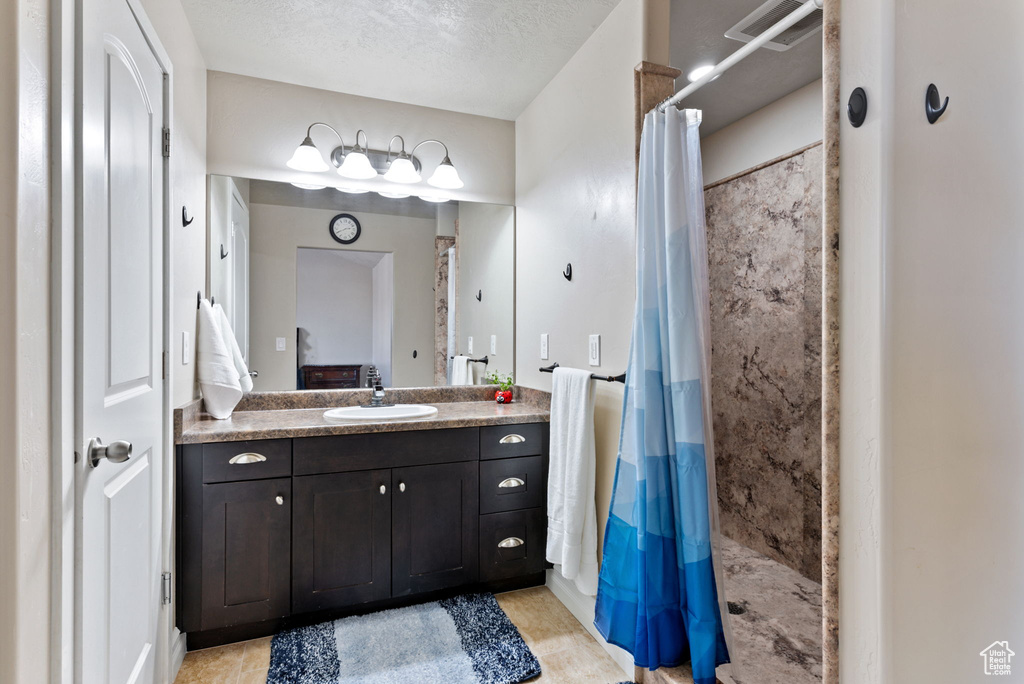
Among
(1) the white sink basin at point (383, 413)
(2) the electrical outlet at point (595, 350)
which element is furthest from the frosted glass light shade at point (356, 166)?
(2) the electrical outlet at point (595, 350)

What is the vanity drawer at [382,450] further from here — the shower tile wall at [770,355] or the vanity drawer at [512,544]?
the shower tile wall at [770,355]

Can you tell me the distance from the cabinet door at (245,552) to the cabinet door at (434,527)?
0.43m

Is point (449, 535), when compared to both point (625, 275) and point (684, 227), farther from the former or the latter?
point (684, 227)

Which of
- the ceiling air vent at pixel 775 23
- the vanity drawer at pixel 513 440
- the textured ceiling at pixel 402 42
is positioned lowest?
the vanity drawer at pixel 513 440

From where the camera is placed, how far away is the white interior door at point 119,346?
3.54 ft

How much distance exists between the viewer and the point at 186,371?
1.98 m

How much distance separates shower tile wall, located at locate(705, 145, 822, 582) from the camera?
2.33 m

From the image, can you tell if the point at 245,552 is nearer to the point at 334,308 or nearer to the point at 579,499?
the point at 334,308

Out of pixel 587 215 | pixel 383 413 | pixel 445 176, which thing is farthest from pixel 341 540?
pixel 445 176

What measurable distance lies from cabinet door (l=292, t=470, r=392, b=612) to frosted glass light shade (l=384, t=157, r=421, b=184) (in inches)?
58.4

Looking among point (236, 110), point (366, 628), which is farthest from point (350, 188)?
point (366, 628)

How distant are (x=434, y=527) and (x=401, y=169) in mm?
1754

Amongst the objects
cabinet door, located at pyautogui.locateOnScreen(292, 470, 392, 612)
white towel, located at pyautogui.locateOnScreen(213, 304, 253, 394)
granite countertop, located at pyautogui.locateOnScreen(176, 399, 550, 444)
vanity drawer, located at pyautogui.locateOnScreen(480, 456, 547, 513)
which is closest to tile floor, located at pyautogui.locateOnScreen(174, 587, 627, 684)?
cabinet door, located at pyautogui.locateOnScreen(292, 470, 392, 612)

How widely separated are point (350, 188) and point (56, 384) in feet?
6.12
